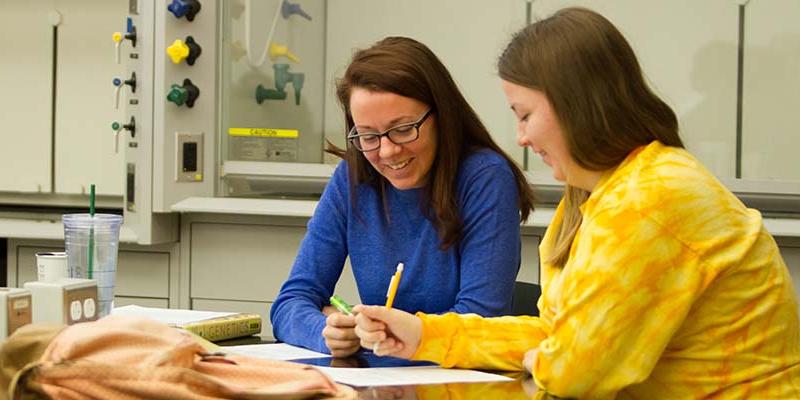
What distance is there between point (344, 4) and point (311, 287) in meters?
1.99

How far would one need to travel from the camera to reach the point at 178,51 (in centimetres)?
358

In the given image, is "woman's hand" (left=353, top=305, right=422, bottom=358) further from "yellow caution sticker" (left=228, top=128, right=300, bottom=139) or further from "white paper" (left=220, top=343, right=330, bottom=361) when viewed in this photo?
"yellow caution sticker" (left=228, top=128, right=300, bottom=139)

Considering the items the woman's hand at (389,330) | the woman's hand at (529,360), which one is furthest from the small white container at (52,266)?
the woman's hand at (529,360)

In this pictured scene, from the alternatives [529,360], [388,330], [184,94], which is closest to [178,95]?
[184,94]

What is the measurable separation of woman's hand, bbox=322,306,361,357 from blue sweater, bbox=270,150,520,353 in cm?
16

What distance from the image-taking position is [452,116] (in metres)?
2.09

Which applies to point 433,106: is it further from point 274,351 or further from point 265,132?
point 265,132

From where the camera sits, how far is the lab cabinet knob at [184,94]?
3596 millimetres

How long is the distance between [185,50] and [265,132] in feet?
1.33

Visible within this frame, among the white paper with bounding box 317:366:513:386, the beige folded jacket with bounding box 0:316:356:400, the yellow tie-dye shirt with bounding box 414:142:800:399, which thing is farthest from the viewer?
the white paper with bounding box 317:366:513:386

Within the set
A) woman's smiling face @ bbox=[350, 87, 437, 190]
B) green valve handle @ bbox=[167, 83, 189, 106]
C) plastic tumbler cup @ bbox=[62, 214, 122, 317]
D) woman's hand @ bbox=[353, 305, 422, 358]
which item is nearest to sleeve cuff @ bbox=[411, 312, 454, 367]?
woman's hand @ bbox=[353, 305, 422, 358]

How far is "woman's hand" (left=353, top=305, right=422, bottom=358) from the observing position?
1.63 meters

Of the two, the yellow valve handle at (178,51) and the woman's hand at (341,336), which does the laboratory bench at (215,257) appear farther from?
the woman's hand at (341,336)

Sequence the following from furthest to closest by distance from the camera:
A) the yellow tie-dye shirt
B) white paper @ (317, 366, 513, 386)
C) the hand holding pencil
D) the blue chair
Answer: the blue chair, the hand holding pencil, white paper @ (317, 366, 513, 386), the yellow tie-dye shirt
